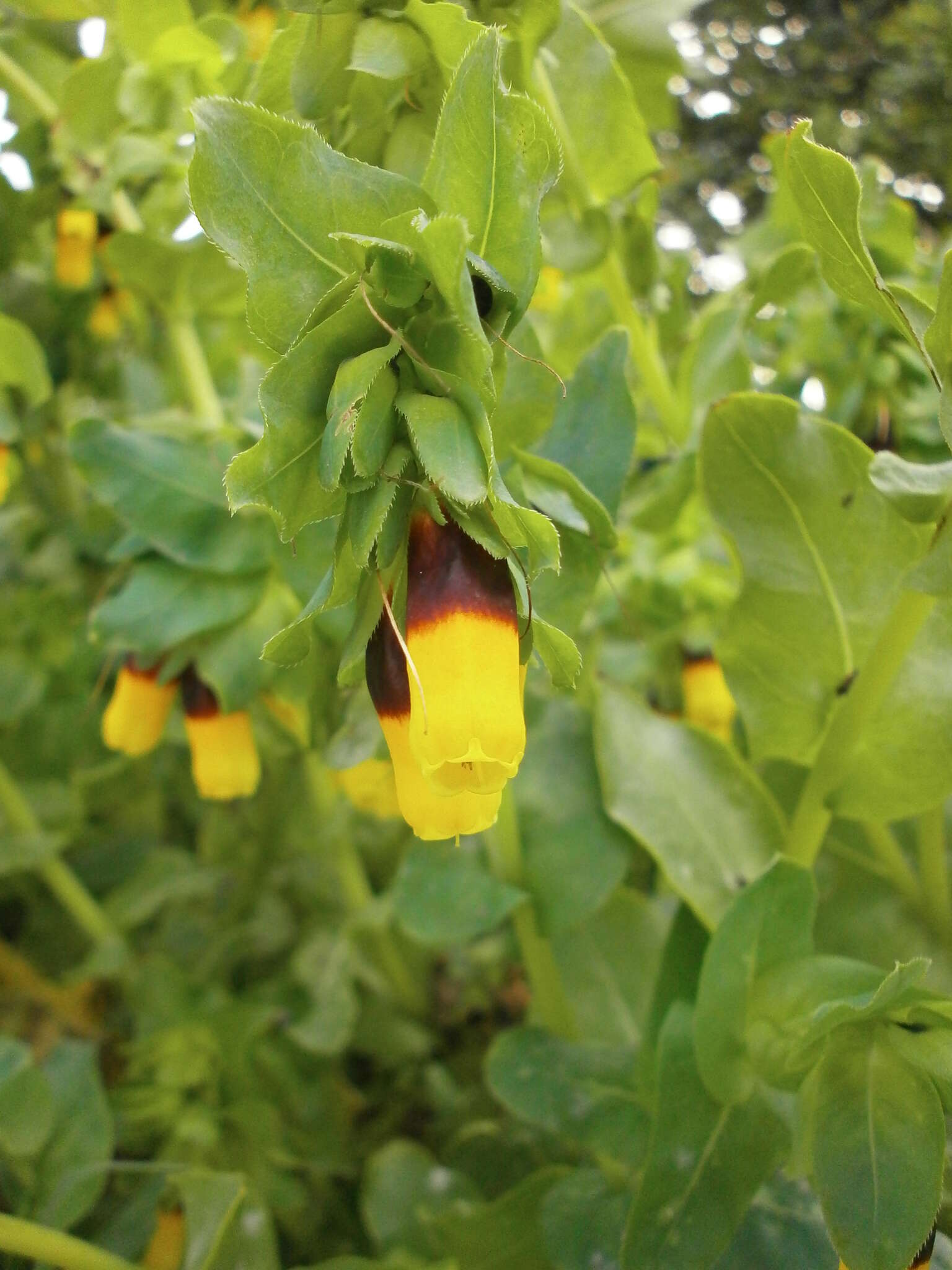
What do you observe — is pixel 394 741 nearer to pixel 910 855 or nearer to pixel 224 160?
pixel 224 160

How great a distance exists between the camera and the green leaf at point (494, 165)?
1.39 ft

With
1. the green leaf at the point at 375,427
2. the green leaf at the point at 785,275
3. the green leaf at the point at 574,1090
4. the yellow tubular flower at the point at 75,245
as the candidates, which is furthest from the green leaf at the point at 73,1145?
the green leaf at the point at 785,275

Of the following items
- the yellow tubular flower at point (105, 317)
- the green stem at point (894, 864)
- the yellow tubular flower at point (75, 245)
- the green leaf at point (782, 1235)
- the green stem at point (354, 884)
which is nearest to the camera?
the green leaf at point (782, 1235)

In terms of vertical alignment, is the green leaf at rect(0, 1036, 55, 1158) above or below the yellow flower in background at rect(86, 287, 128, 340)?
below

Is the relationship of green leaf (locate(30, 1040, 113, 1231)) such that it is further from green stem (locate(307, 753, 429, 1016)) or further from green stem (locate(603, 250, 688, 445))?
green stem (locate(603, 250, 688, 445))

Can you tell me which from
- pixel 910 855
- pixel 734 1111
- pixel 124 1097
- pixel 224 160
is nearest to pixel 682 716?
pixel 910 855

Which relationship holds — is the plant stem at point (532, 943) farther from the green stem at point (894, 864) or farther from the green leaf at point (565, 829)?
the green stem at point (894, 864)

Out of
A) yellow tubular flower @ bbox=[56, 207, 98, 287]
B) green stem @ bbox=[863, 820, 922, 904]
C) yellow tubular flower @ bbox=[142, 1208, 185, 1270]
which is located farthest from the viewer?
yellow tubular flower @ bbox=[56, 207, 98, 287]

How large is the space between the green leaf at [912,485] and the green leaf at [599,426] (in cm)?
17

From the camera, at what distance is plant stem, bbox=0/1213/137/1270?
25.4 inches

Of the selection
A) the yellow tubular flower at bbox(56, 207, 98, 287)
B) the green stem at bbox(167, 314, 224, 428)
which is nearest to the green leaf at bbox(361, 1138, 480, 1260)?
the green stem at bbox(167, 314, 224, 428)

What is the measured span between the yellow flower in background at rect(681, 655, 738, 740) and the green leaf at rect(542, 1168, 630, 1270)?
0.43 m

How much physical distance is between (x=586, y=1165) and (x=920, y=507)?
1.85 feet

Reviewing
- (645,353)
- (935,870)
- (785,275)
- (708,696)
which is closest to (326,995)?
(708,696)
